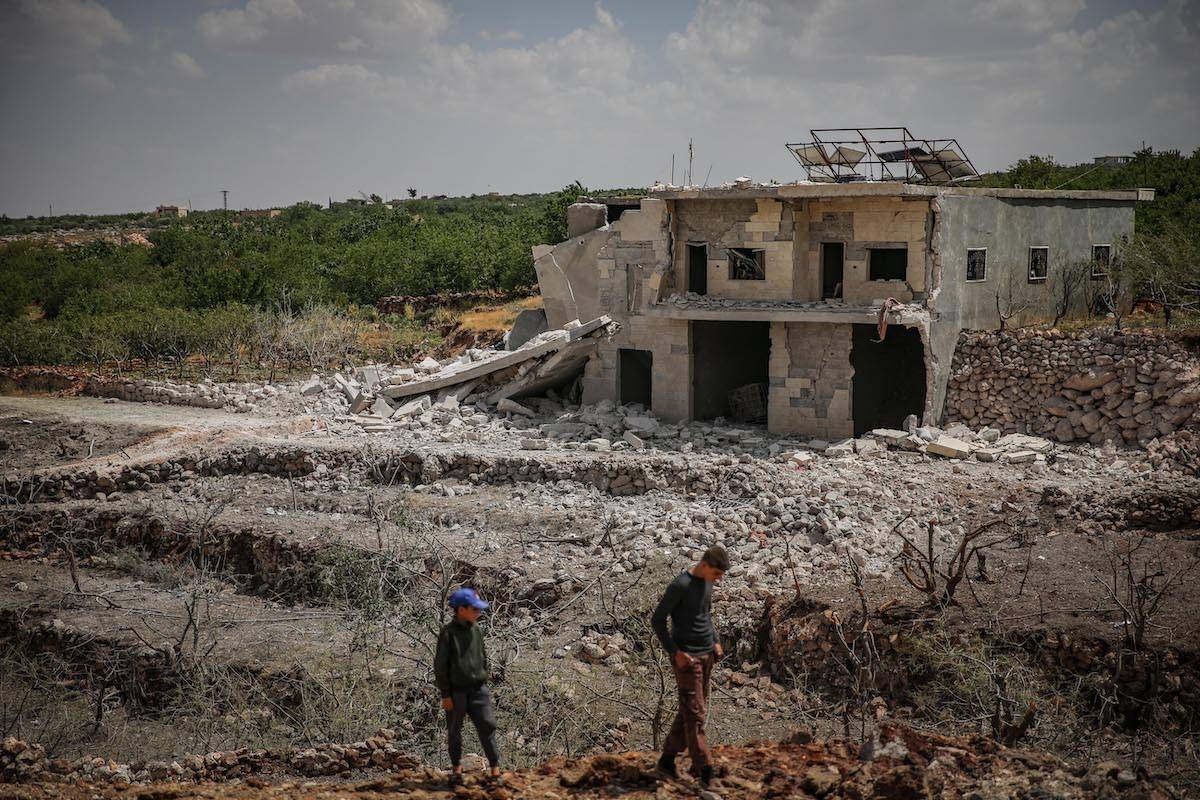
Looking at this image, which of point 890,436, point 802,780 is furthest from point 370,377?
point 802,780

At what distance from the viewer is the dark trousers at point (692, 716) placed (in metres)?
7.78

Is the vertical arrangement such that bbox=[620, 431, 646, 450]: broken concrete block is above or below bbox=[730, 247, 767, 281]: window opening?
below

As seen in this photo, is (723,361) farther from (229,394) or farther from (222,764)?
(222,764)

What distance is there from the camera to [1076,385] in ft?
64.6

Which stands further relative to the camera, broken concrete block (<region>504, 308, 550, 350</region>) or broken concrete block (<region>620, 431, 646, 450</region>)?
broken concrete block (<region>504, 308, 550, 350</region>)

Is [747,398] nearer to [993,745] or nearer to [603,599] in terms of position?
[603,599]

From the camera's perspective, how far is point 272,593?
53.7 ft

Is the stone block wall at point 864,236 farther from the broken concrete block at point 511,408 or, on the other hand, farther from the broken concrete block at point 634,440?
the broken concrete block at point 511,408

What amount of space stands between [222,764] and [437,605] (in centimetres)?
398

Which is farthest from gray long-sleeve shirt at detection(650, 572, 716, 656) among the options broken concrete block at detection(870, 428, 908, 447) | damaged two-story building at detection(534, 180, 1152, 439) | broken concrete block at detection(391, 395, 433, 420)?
broken concrete block at detection(391, 395, 433, 420)

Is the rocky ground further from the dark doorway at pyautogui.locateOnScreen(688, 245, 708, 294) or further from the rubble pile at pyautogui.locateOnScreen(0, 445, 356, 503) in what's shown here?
the dark doorway at pyautogui.locateOnScreen(688, 245, 708, 294)

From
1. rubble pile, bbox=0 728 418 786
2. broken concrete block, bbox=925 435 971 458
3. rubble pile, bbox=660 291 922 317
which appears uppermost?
rubble pile, bbox=660 291 922 317

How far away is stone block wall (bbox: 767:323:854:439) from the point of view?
20.9 meters

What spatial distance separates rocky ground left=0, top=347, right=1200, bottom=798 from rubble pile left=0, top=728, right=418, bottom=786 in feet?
1.05
